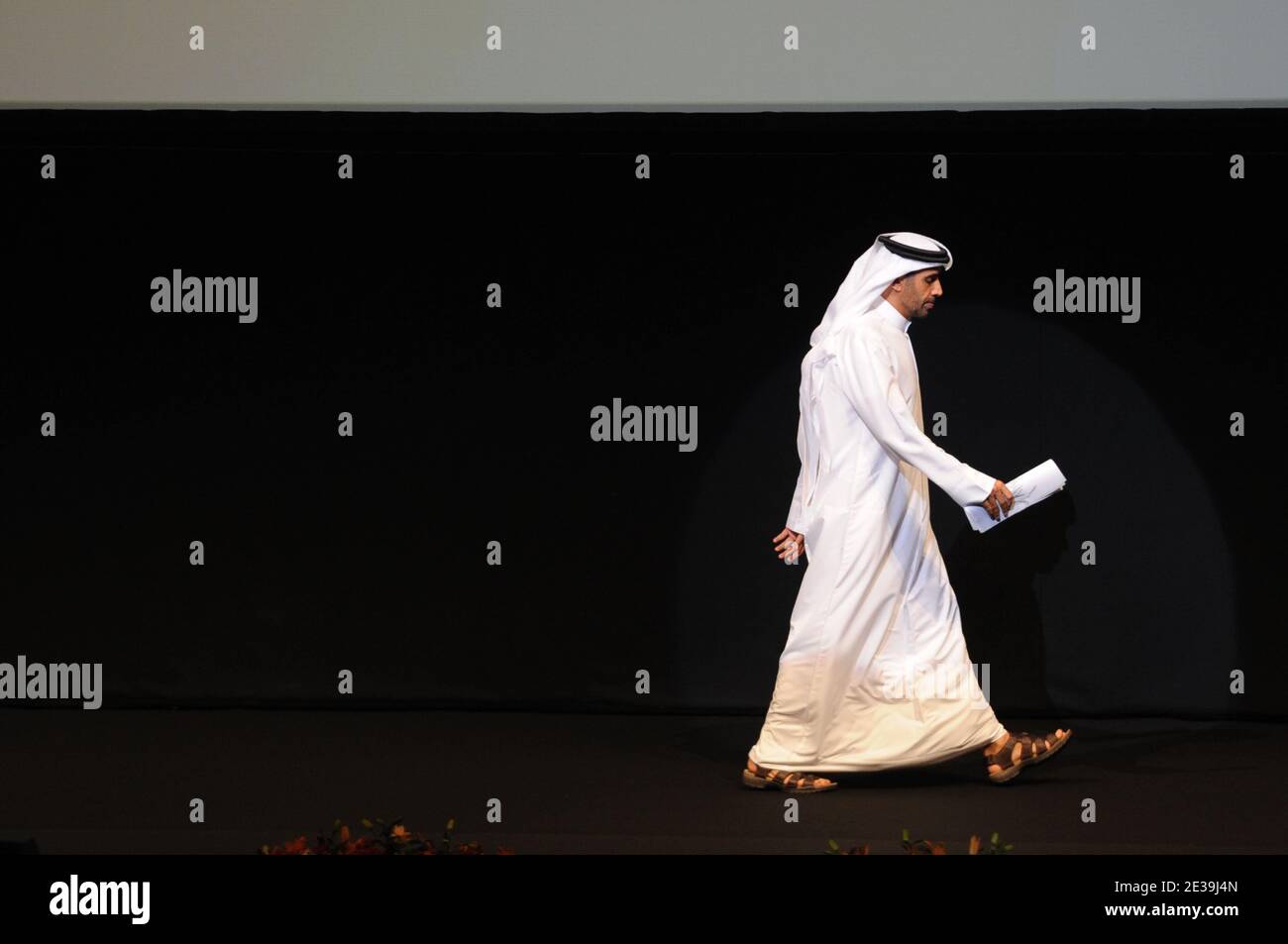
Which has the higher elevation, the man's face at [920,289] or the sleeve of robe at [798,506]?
the man's face at [920,289]

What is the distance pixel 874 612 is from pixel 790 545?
32 centimetres

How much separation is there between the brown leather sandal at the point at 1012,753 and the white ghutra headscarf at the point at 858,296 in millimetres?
851

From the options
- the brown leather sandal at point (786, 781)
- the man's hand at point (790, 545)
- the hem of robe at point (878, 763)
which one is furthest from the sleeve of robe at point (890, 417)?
the brown leather sandal at point (786, 781)

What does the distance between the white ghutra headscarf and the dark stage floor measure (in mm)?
923

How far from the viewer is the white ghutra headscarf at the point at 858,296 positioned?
13.8 ft

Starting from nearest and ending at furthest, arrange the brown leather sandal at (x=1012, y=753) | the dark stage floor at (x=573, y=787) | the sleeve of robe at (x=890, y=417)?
the dark stage floor at (x=573, y=787)
the sleeve of robe at (x=890, y=417)
the brown leather sandal at (x=1012, y=753)

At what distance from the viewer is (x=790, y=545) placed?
427cm

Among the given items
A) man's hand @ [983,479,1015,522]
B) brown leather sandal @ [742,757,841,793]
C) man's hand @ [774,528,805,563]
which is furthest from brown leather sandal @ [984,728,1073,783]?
man's hand @ [774,528,805,563]

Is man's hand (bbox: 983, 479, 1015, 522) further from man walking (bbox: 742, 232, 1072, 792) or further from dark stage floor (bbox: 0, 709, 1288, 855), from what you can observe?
dark stage floor (bbox: 0, 709, 1288, 855)

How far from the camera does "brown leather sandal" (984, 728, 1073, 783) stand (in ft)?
13.7

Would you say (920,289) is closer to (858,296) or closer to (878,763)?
(858,296)

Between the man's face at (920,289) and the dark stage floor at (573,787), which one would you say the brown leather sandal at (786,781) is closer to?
the dark stage floor at (573,787)

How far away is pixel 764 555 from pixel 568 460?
0.77 m
